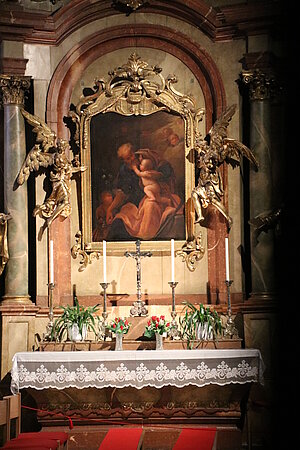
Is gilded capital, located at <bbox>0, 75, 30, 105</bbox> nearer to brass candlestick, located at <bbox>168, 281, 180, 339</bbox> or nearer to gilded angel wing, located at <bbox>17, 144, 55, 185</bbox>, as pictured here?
gilded angel wing, located at <bbox>17, 144, 55, 185</bbox>

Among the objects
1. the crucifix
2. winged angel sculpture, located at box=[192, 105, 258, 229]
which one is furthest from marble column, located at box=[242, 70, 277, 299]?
the crucifix

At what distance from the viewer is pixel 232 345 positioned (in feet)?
34.6

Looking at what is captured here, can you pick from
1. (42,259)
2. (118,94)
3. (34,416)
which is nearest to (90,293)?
(42,259)

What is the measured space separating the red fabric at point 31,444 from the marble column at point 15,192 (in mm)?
2868

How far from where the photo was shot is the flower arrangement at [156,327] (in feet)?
34.4

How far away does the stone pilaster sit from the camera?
36.0 feet

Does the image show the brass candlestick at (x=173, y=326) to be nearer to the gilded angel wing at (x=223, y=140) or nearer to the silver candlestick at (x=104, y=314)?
the silver candlestick at (x=104, y=314)

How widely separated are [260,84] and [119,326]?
3.24m

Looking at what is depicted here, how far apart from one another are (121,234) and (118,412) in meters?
2.20

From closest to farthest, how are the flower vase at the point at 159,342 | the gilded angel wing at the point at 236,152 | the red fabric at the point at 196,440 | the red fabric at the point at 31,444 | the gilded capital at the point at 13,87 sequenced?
the red fabric at the point at 31,444 < the red fabric at the point at 196,440 < the flower vase at the point at 159,342 < the gilded angel wing at the point at 236,152 < the gilded capital at the point at 13,87

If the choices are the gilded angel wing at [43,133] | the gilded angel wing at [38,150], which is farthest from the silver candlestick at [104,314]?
the gilded angel wing at [43,133]

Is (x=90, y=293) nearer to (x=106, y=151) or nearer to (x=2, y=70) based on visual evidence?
(x=106, y=151)

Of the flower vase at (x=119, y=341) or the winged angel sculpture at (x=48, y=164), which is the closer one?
the flower vase at (x=119, y=341)

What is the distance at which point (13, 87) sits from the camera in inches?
449
